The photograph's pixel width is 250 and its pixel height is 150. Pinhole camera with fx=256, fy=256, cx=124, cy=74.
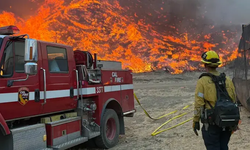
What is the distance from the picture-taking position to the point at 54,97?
4902 millimetres

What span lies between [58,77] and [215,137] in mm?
3123

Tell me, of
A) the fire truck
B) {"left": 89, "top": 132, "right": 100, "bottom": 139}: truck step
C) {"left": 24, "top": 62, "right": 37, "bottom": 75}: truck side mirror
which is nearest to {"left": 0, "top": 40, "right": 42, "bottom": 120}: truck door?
the fire truck

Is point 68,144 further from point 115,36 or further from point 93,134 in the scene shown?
point 115,36

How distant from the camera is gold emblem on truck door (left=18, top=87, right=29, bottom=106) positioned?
4215mm

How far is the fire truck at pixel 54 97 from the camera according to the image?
4.02 meters

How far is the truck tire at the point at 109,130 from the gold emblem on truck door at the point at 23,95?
2146 millimetres

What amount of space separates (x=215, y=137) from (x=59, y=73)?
10.4 feet

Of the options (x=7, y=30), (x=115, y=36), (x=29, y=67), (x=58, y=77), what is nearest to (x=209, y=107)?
(x=29, y=67)

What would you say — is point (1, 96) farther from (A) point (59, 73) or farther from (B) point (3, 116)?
(A) point (59, 73)

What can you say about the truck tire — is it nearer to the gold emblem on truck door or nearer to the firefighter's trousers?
the gold emblem on truck door

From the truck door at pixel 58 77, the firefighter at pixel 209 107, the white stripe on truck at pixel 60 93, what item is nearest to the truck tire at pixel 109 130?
the white stripe on truck at pixel 60 93

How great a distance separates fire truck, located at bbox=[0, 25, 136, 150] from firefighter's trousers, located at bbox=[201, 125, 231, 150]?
2577 mm

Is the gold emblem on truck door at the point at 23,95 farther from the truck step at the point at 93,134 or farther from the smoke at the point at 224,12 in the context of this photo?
the smoke at the point at 224,12

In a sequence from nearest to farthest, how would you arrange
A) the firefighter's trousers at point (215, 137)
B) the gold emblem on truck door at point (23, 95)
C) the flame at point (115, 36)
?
1. the firefighter's trousers at point (215, 137)
2. the gold emblem on truck door at point (23, 95)
3. the flame at point (115, 36)
